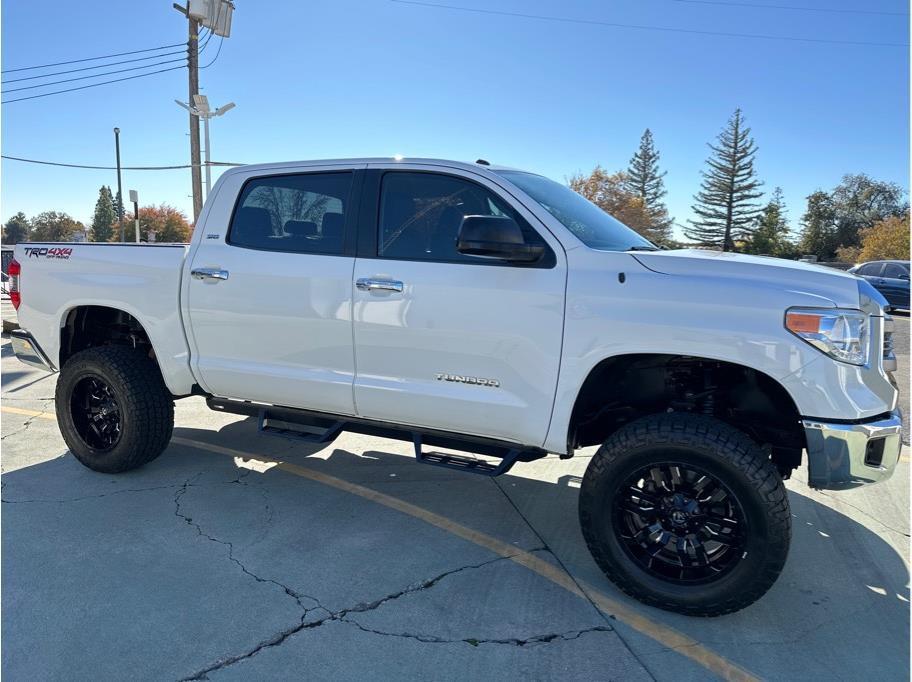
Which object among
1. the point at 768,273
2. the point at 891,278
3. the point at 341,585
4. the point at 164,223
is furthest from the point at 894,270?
the point at 164,223

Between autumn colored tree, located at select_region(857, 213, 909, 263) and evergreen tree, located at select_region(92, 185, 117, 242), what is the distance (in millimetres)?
67403

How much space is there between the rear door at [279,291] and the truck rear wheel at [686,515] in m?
1.57

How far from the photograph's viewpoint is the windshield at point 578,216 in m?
3.50

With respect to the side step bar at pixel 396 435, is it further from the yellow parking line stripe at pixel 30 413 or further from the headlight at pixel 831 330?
the yellow parking line stripe at pixel 30 413

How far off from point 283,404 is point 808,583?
3.11 m

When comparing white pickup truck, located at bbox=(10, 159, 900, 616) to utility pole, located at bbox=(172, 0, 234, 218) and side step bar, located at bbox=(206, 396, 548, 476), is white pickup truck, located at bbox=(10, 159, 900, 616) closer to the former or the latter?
side step bar, located at bbox=(206, 396, 548, 476)

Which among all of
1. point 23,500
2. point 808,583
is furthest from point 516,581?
point 23,500

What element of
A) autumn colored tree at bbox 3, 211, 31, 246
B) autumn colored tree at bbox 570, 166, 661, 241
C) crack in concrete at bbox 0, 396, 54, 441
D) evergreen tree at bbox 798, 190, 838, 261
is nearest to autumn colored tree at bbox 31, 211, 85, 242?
autumn colored tree at bbox 3, 211, 31, 246

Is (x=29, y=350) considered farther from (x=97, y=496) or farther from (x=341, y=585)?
(x=341, y=585)

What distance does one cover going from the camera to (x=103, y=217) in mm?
67500

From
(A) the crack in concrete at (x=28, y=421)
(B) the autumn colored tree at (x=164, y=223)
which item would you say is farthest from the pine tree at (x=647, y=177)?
(A) the crack in concrete at (x=28, y=421)

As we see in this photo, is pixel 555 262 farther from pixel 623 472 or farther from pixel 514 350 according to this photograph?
pixel 623 472

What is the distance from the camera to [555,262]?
127 inches

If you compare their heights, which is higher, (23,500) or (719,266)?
(719,266)
